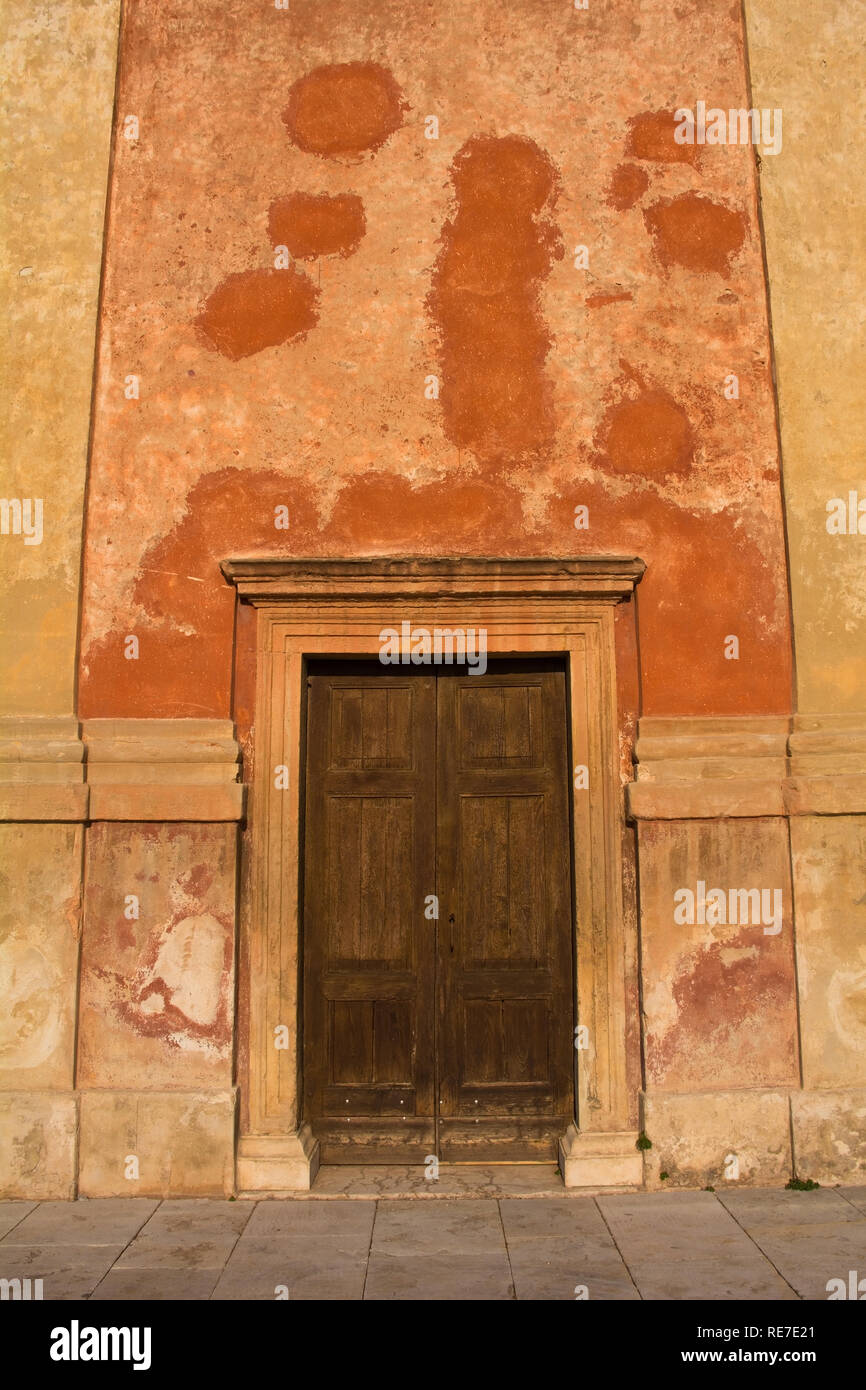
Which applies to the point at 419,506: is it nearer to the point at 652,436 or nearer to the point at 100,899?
the point at 652,436

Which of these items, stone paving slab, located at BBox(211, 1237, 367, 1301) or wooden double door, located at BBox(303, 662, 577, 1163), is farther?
wooden double door, located at BBox(303, 662, 577, 1163)

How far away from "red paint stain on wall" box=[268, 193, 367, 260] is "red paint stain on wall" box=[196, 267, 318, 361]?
17cm

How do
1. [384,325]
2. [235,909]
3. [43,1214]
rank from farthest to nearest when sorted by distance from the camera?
[384,325] < [235,909] < [43,1214]

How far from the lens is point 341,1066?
5.38 meters

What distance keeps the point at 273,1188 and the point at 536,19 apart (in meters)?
6.30

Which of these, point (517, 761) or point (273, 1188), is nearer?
point (273, 1188)

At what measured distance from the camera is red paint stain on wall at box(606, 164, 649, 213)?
5641 millimetres

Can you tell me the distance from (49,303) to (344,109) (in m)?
1.92

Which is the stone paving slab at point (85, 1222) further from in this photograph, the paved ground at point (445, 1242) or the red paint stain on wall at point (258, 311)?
the red paint stain on wall at point (258, 311)

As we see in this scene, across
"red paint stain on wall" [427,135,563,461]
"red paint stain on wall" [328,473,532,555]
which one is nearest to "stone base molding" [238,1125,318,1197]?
"red paint stain on wall" [328,473,532,555]

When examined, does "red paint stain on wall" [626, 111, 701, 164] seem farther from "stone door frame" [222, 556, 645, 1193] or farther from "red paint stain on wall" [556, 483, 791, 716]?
"stone door frame" [222, 556, 645, 1193]

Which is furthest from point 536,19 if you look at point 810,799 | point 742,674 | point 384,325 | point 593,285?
point 810,799

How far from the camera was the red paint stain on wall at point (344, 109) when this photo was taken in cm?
567

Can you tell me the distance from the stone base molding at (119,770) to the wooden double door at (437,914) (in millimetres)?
509
